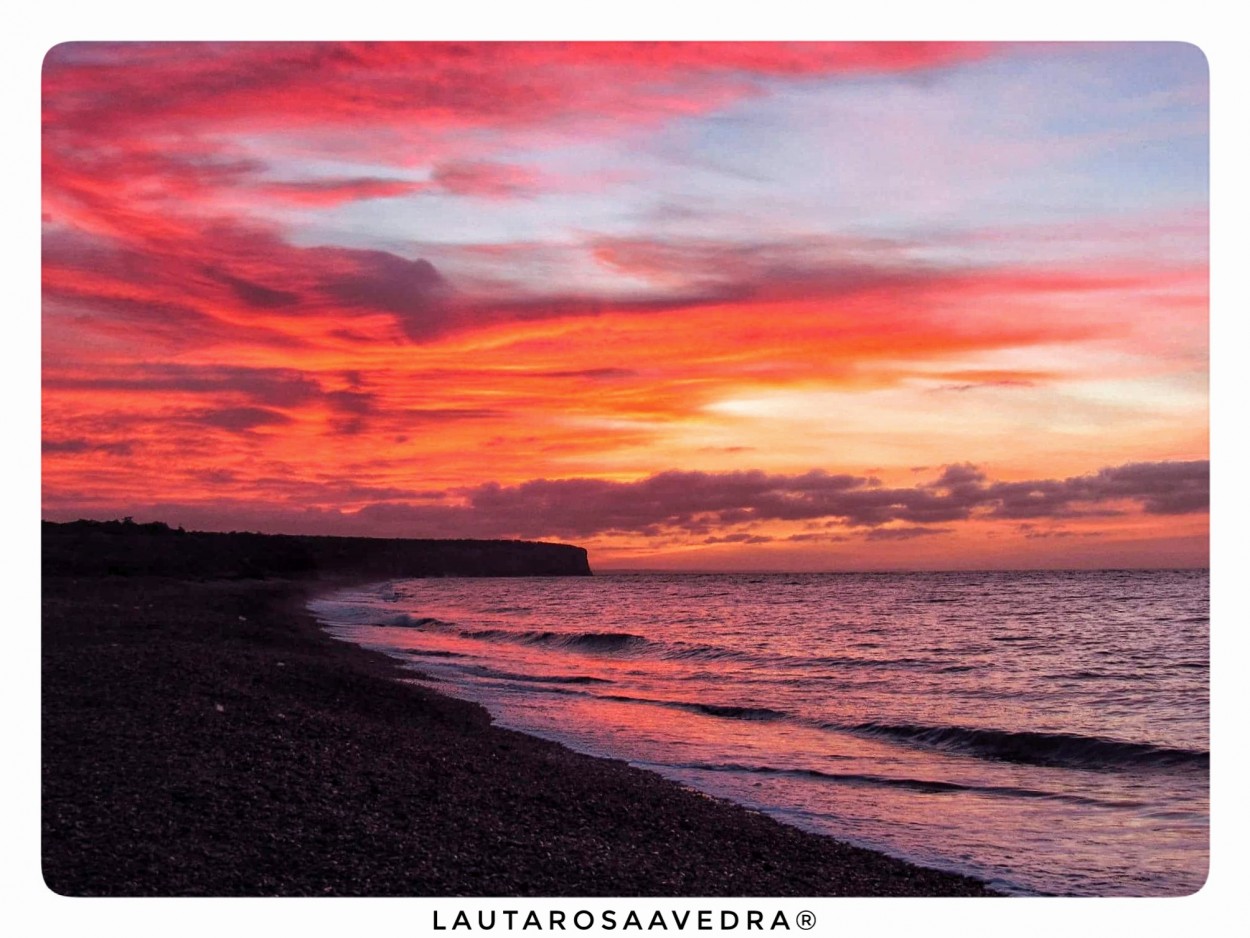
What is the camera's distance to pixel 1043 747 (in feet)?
49.0

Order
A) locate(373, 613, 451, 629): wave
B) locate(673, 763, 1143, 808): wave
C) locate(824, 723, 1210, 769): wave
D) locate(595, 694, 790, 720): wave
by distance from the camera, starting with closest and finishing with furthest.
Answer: locate(673, 763, 1143, 808): wave < locate(824, 723, 1210, 769): wave < locate(595, 694, 790, 720): wave < locate(373, 613, 451, 629): wave

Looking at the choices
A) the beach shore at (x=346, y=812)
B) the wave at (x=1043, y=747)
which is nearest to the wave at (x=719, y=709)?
the wave at (x=1043, y=747)

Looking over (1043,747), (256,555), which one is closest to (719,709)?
(1043,747)

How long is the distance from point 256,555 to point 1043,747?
55.6 m

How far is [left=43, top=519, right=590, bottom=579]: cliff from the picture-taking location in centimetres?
1745

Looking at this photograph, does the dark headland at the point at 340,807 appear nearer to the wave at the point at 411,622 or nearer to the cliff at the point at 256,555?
the cliff at the point at 256,555

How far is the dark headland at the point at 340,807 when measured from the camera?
22.9 ft

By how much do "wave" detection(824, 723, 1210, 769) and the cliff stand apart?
498 inches

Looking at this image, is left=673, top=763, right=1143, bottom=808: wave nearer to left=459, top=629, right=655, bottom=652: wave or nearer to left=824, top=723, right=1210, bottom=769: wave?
left=824, top=723, right=1210, bottom=769: wave

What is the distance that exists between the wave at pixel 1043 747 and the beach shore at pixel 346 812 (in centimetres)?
591

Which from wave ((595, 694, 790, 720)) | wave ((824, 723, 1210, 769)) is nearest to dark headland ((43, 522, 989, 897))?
wave ((595, 694, 790, 720))

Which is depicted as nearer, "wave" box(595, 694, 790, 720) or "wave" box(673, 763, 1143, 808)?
"wave" box(673, 763, 1143, 808)
